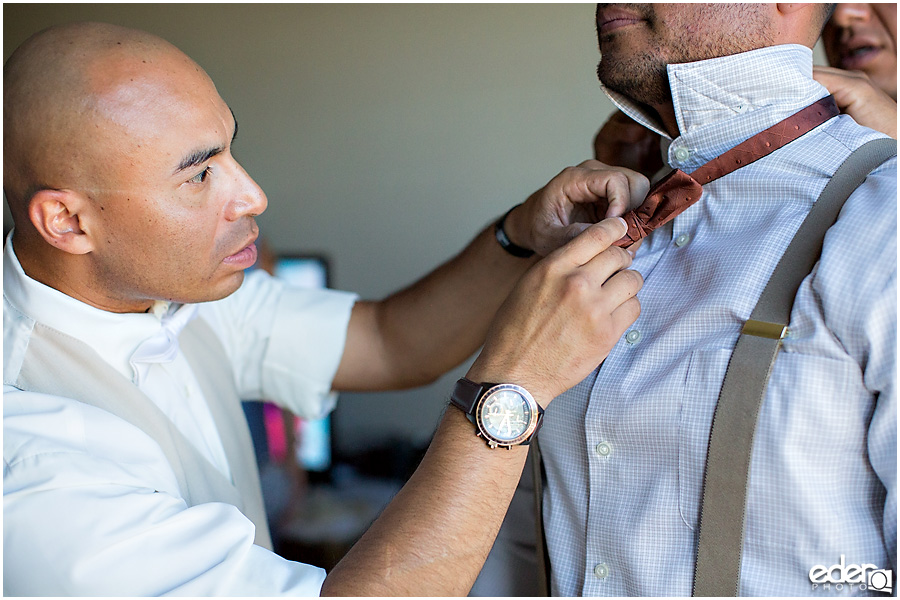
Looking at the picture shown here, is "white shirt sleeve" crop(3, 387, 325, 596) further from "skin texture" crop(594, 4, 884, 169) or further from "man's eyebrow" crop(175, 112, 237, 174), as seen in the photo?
"skin texture" crop(594, 4, 884, 169)

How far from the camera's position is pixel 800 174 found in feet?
3.33

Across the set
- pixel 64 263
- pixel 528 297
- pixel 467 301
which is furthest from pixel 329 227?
pixel 528 297

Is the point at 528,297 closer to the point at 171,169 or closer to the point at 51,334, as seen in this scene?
the point at 171,169

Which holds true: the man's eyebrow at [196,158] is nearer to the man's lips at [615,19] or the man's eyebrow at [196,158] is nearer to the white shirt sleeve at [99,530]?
the white shirt sleeve at [99,530]

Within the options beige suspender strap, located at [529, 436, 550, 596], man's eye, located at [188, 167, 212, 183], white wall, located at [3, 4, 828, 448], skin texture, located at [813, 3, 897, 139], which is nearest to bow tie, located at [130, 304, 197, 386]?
man's eye, located at [188, 167, 212, 183]

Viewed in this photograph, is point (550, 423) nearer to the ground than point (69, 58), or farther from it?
nearer to the ground

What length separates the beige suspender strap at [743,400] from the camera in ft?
2.95

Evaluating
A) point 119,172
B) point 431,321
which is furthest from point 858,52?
point 119,172

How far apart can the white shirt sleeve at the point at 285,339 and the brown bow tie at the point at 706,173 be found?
759 millimetres

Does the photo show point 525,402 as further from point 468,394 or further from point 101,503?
point 101,503

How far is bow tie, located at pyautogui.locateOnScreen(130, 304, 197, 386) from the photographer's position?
4.10ft

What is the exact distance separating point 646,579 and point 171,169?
888 millimetres

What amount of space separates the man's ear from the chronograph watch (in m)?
0.65

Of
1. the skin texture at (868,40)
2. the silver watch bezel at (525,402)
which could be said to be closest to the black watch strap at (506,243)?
the silver watch bezel at (525,402)
